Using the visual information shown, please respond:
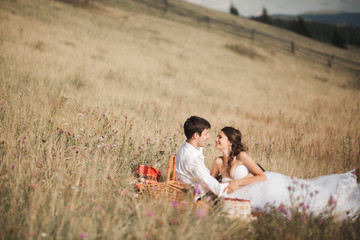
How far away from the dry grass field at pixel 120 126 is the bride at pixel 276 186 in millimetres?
286

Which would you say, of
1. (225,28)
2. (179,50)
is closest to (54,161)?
(179,50)

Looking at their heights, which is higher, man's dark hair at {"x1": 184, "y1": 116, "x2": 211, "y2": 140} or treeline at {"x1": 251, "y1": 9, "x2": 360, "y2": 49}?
treeline at {"x1": 251, "y1": 9, "x2": 360, "y2": 49}

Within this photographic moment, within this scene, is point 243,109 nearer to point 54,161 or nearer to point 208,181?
point 208,181

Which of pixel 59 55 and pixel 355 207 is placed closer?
pixel 355 207

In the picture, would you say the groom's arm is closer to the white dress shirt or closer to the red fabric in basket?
the white dress shirt

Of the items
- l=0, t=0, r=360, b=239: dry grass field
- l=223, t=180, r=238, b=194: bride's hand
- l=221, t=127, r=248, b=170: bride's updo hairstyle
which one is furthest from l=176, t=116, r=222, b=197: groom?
l=0, t=0, r=360, b=239: dry grass field

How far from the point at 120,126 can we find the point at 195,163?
6.16ft

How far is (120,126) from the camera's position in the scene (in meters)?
4.32

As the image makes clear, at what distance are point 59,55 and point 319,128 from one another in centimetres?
875

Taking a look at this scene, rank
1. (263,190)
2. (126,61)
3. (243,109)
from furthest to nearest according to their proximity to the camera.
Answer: (126,61) < (243,109) < (263,190)

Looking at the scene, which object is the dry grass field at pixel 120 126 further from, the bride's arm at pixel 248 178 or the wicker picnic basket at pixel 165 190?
the bride's arm at pixel 248 178

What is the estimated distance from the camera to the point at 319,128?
6.46 meters

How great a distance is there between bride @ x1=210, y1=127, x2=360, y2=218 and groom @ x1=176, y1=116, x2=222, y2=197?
204 millimetres

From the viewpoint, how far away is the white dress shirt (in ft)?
9.39
